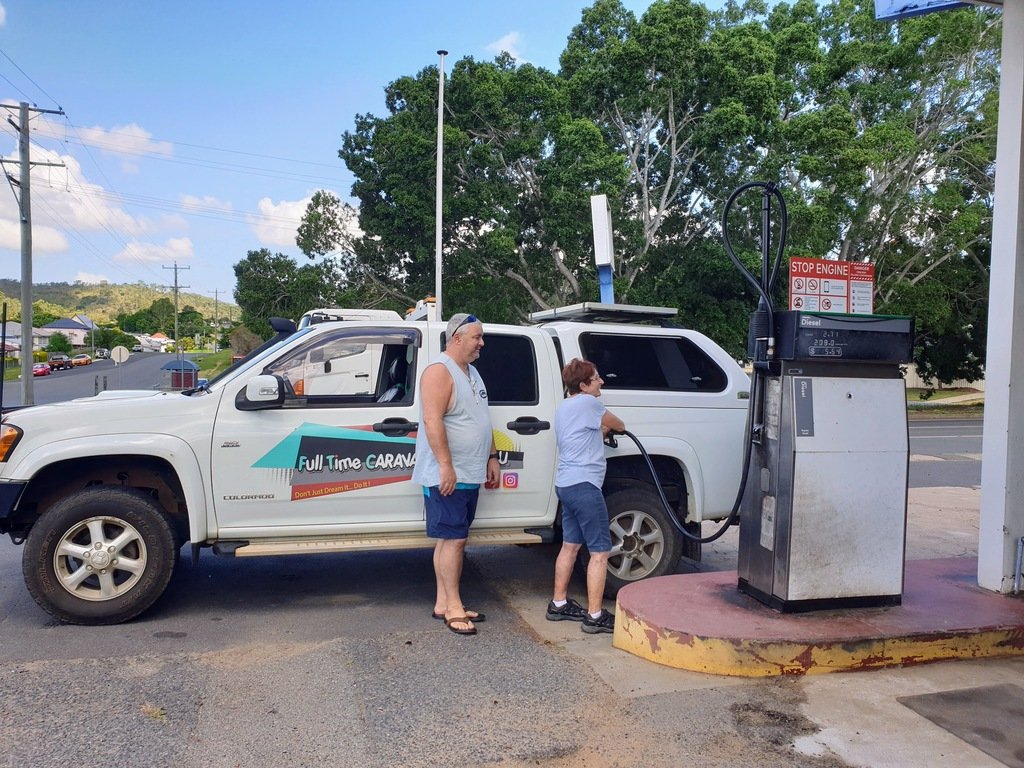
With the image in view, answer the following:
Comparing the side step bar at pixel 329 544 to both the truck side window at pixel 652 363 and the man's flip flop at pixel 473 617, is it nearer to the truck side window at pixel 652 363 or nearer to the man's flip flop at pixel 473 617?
the man's flip flop at pixel 473 617

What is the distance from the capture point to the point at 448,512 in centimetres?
527

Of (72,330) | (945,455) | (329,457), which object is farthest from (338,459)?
→ (72,330)

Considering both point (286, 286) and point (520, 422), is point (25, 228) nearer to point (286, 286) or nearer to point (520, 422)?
point (286, 286)

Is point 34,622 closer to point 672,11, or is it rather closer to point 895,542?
point 895,542

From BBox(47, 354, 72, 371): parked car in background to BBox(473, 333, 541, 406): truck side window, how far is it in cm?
7752

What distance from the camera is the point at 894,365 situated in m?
5.04

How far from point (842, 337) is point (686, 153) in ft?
64.9

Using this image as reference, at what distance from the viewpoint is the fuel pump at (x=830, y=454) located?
4.84m

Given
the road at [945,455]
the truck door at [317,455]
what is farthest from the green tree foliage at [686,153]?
the truck door at [317,455]

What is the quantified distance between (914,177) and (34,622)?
2566cm

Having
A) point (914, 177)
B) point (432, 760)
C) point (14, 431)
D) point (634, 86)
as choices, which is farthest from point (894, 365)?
point (914, 177)

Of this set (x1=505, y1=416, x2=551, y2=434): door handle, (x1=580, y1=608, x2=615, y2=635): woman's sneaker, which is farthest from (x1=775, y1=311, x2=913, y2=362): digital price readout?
(x1=580, y1=608, x2=615, y2=635): woman's sneaker

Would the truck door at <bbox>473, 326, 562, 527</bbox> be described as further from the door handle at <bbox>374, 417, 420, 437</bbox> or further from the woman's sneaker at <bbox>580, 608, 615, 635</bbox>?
the woman's sneaker at <bbox>580, 608, 615, 635</bbox>

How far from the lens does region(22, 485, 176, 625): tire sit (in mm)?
5141
